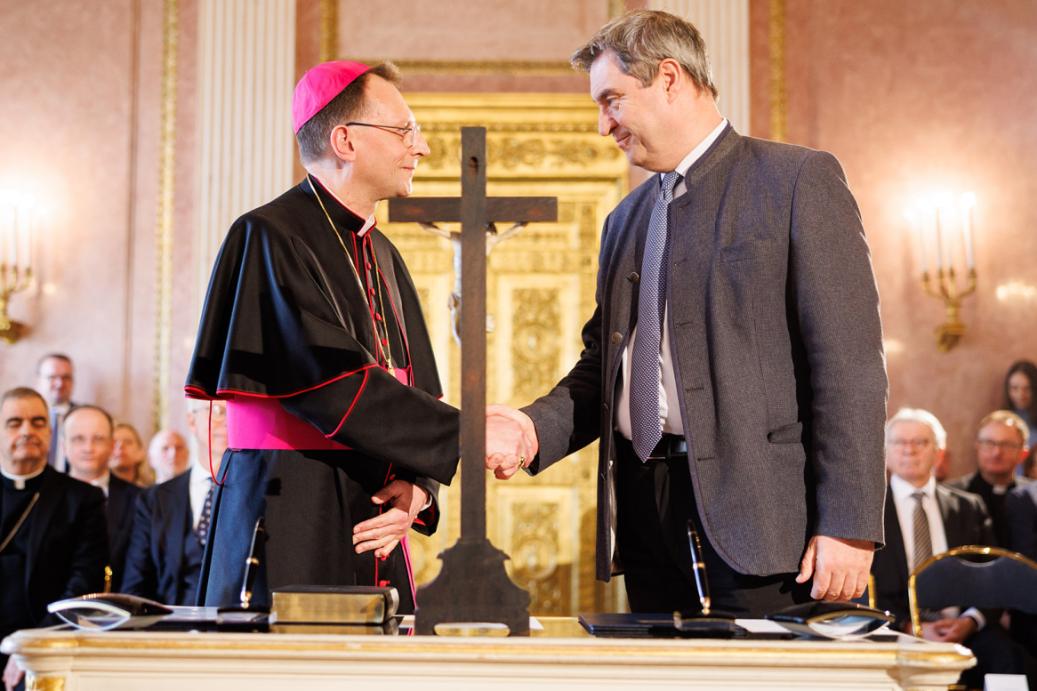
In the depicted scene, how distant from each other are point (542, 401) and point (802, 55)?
5.87 meters

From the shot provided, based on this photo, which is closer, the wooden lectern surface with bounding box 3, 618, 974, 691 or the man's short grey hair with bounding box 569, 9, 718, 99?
Answer: the wooden lectern surface with bounding box 3, 618, 974, 691

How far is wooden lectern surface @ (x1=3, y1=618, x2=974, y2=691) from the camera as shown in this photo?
5.24 ft

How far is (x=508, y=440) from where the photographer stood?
2455 millimetres

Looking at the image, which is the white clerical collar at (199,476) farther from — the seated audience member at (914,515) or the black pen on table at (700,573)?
the black pen on table at (700,573)

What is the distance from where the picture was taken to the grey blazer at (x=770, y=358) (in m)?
2.20

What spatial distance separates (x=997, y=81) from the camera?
7.75 meters

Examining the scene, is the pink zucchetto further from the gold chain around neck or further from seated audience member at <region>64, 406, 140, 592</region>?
seated audience member at <region>64, 406, 140, 592</region>

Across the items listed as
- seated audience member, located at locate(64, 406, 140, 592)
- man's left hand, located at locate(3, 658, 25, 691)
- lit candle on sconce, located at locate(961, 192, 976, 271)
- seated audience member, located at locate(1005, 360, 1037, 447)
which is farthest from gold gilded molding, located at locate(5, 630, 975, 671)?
lit candle on sconce, located at locate(961, 192, 976, 271)

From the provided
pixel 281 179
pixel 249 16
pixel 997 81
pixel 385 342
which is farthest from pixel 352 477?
pixel 997 81

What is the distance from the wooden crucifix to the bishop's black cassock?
42cm

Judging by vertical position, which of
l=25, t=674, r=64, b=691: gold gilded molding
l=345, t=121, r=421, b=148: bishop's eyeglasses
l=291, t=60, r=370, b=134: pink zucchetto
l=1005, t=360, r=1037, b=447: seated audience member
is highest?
l=291, t=60, r=370, b=134: pink zucchetto

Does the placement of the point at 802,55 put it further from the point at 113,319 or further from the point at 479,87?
the point at 113,319

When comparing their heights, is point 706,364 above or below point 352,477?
above

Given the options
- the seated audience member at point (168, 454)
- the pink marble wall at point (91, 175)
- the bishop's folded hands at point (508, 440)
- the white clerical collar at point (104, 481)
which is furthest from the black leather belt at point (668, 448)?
the pink marble wall at point (91, 175)
